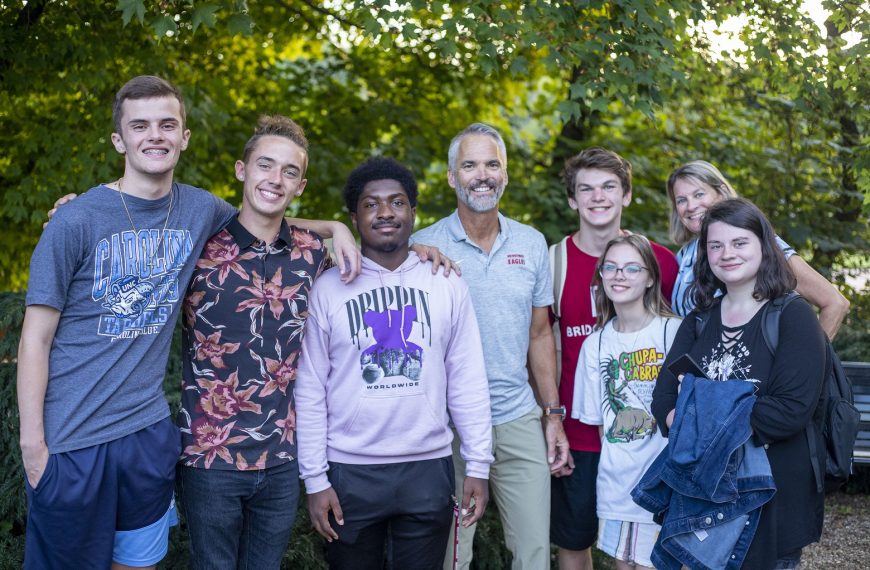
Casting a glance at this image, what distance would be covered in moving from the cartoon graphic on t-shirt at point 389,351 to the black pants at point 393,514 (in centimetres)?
36

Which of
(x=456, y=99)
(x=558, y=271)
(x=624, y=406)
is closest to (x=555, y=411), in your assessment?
(x=624, y=406)

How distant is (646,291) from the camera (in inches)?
147

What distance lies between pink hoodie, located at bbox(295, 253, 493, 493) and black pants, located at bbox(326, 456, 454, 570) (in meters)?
0.05

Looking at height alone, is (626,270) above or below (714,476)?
above

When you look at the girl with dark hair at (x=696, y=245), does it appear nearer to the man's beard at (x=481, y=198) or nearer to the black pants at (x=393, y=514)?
the man's beard at (x=481, y=198)

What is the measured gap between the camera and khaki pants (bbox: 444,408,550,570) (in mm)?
3752

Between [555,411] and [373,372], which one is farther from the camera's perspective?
[555,411]

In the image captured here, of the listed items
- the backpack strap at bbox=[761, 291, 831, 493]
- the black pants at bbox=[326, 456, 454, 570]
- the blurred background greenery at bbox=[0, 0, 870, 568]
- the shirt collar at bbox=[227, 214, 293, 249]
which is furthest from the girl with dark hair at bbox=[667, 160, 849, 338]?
the shirt collar at bbox=[227, 214, 293, 249]

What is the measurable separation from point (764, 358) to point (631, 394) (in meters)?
0.69

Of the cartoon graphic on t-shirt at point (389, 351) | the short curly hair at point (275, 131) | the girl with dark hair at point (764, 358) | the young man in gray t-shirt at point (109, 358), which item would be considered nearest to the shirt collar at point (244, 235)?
the young man in gray t-shirt at point (109, 358)

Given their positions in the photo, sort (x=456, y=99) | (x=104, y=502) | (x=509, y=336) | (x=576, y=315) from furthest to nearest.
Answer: (x=456, y=99) → (x=576, y=315) → (x=509, y=336) → (x=104, y=502)

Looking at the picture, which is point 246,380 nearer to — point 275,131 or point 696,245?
point 275,131

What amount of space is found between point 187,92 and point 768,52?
420 cm

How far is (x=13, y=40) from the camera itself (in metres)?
5.62
